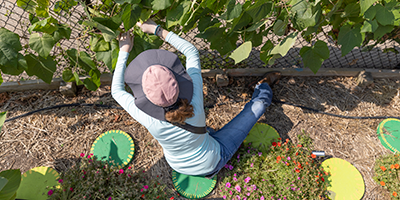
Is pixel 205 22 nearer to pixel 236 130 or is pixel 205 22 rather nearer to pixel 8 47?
pixel 236 130

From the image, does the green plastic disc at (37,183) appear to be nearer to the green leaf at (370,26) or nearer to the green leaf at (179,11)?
the green leaf at (179,11)

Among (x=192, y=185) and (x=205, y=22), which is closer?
(x=205, y=22)

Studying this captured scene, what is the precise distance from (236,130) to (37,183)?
2192 mm

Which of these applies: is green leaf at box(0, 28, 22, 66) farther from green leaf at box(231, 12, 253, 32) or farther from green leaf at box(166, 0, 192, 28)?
green leaf at box(231, 12, 253, 32)

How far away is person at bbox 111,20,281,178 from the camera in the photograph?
1.33m

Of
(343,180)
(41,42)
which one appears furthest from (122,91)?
(343,180)

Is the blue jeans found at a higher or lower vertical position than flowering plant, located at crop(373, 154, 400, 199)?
higher

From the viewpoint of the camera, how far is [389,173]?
2.42 metres

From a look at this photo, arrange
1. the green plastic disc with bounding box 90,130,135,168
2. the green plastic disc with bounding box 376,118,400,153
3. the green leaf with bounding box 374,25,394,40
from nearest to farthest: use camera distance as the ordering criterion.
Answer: the green leaf with bounding box 374,25,394,40 < the green plastic disc with bounding box 90,130,135,168 < the green plastic disc with bounding box 376,118,400,153

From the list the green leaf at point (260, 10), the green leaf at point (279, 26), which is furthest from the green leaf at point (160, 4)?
the green leaf at point (279, 26)

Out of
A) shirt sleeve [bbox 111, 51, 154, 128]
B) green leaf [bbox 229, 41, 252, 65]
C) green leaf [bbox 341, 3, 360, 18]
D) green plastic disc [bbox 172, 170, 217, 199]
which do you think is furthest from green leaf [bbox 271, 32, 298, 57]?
green plastic disc [bbox 172, 170, 217, 199]

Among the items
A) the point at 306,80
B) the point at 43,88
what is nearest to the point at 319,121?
the point at 306,80

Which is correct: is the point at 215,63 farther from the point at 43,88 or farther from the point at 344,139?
the point at 43,88

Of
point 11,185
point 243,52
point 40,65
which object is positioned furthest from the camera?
point 40,65
